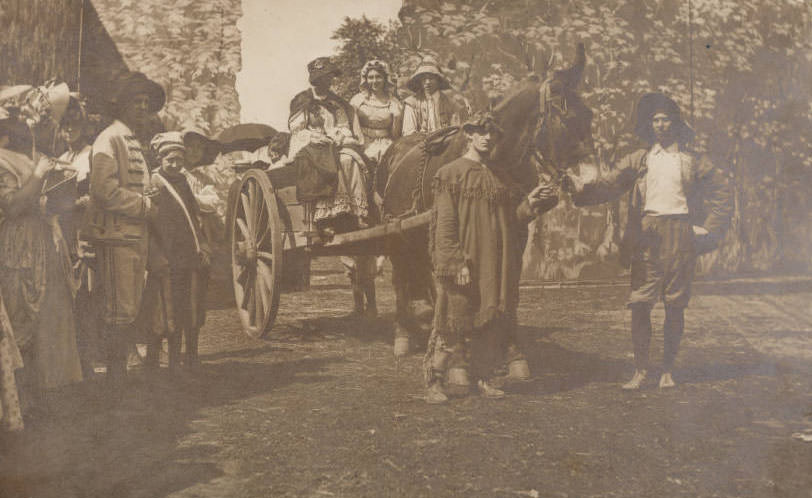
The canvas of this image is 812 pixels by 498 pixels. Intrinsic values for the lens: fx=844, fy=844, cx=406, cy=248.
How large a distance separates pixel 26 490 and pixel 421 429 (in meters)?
1.80

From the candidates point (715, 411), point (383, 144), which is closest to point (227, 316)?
point (383, 144)

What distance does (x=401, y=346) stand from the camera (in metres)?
A: 4.87

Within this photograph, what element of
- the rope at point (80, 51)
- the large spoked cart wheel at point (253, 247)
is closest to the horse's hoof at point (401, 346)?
the large spoked cart wheel at point (253, 247)

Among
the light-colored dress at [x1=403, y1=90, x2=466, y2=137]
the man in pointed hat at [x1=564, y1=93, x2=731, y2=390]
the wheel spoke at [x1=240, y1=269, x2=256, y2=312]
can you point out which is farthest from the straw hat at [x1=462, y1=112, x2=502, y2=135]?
the wheel spoke at [x1=240, y1=269, x2=256, y2=312]

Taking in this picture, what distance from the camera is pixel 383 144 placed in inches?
208

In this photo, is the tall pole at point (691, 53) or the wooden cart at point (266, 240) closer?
the tall pole at point (691, 53)

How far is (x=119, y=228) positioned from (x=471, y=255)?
5.96 ft

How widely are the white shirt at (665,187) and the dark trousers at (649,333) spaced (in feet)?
1.69

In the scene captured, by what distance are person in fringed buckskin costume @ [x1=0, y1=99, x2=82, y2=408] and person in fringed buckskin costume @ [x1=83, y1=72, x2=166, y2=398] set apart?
0.18 meters

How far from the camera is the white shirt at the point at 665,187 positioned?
14.5 feet

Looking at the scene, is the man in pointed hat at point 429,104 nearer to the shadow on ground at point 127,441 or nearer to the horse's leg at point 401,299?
the horse's leg at point 401,299

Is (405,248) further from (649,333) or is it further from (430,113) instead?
(649,333)

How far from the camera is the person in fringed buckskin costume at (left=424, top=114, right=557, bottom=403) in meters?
4.05

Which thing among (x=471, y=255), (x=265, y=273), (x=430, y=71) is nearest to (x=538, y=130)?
(x=471, y=255)
